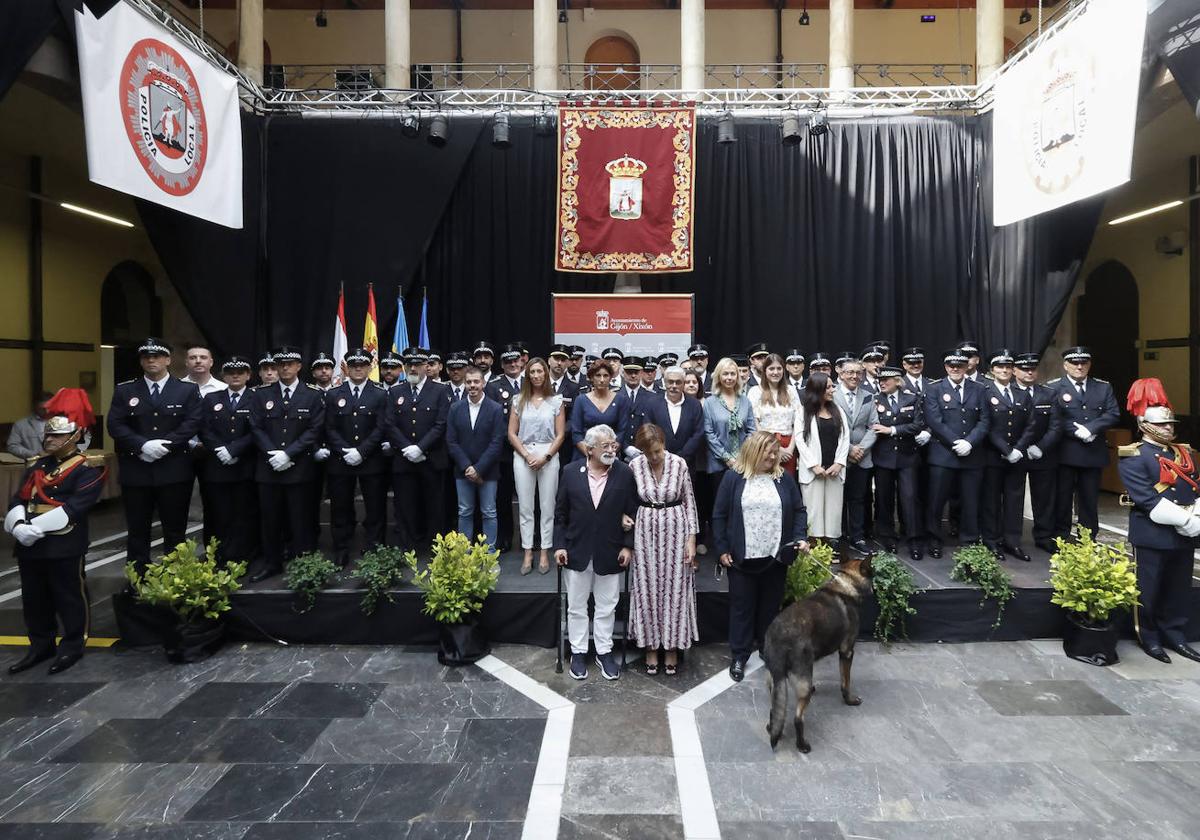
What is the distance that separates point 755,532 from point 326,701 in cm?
272

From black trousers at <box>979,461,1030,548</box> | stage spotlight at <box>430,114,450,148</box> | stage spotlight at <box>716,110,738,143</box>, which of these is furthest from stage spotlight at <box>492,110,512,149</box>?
black trousers at <box>979,461,1030,548</box>

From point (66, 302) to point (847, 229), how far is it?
11.4 meters

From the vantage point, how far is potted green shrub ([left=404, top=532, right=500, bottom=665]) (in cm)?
415

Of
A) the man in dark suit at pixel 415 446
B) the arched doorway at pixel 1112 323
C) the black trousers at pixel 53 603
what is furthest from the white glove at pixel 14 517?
the arched doorway at pixel 1112 323

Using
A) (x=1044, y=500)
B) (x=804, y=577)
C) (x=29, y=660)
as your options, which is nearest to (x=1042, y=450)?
(x=1044, y=500)

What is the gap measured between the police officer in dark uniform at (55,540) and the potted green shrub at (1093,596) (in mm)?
6443

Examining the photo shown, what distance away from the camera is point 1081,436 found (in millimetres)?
5320

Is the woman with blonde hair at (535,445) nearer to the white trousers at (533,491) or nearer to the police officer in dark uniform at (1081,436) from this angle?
the white trousers at (533,491)

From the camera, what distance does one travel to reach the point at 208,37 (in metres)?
11.9

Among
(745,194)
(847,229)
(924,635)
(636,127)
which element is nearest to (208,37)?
(636,127)

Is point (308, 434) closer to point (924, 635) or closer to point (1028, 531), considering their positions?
point (924, 635)

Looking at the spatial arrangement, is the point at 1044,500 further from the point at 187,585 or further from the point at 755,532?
the point at 187,585

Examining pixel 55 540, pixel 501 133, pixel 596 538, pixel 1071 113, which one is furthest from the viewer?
pixel 501 133

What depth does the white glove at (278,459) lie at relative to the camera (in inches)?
192
